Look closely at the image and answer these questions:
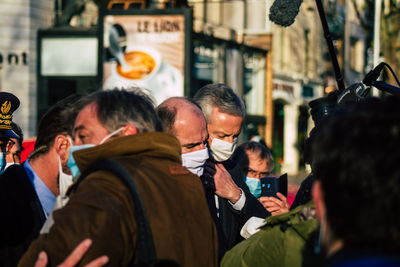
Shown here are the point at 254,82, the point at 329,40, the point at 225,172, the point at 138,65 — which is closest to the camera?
the point at 329,40

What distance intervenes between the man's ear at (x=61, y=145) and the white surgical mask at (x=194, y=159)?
0.64 meters

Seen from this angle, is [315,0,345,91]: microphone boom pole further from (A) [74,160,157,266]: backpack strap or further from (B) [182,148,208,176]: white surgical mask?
(A) [74,160,157,266]: backpack strap

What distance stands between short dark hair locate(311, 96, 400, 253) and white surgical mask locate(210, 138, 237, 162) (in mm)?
2497

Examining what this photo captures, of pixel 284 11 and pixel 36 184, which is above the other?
pixel 284 11

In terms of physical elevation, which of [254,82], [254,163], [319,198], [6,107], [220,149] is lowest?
[254,163]

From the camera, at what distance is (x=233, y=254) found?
2.54m

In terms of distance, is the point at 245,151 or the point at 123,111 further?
the point at 245,151

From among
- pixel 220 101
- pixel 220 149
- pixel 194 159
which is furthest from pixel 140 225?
pixel 220 101

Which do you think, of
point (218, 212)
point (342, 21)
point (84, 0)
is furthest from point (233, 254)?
point (342, 21)

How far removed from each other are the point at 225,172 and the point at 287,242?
1434mm

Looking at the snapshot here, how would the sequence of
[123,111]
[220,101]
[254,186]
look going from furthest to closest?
[254,186] → [220,101] → [123,111]

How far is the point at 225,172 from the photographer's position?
3590 mm

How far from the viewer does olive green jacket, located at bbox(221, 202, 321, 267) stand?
2086 millimetres

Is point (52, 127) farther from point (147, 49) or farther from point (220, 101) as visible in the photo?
point (147, 49)
